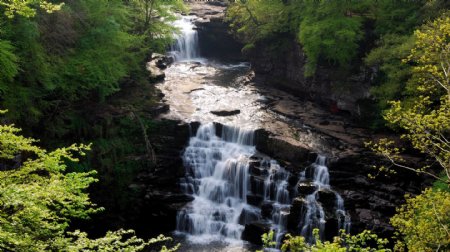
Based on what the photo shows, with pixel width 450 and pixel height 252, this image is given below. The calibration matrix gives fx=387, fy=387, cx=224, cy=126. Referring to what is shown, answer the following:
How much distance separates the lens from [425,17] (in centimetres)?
2541

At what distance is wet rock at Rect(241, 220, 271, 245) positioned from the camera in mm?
21688

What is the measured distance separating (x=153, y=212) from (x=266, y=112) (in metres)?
11.6

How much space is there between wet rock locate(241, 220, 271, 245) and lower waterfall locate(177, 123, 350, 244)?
357mm

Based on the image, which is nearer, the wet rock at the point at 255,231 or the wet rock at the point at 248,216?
the wet rock at the point at 255,231

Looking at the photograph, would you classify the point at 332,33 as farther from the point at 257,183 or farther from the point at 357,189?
the point at 257,183

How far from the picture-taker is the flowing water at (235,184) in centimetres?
2208

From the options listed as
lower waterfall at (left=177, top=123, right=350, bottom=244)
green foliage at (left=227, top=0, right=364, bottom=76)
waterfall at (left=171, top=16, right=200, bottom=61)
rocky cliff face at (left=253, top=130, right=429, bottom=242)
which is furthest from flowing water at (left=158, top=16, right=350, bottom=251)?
waterfall at (left=171, top=16, right=200, bottom=61)

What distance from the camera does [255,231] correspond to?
21.8m

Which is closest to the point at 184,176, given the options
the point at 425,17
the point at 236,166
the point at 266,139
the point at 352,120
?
the point at 236,166

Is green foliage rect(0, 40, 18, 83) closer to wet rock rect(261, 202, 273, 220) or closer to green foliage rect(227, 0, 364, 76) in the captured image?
wet rock rect(261, 202, 273, 220)

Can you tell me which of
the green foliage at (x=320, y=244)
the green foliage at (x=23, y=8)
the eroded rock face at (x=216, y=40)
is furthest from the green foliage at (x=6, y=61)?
the eroded rock face at (x=216, y=40)

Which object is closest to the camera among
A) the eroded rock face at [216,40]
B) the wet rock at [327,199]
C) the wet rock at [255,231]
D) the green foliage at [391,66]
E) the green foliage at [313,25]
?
the wet rock at [255,231]

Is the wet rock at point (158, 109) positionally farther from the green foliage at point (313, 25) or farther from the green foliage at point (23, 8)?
the green foliage at point (23, 8)

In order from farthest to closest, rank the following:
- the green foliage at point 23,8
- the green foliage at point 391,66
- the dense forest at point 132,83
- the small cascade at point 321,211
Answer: the green foliage at point 391,66, the small cascade at point 321,211, the dense forest at point 132,83, the green foliage at point 23,8
